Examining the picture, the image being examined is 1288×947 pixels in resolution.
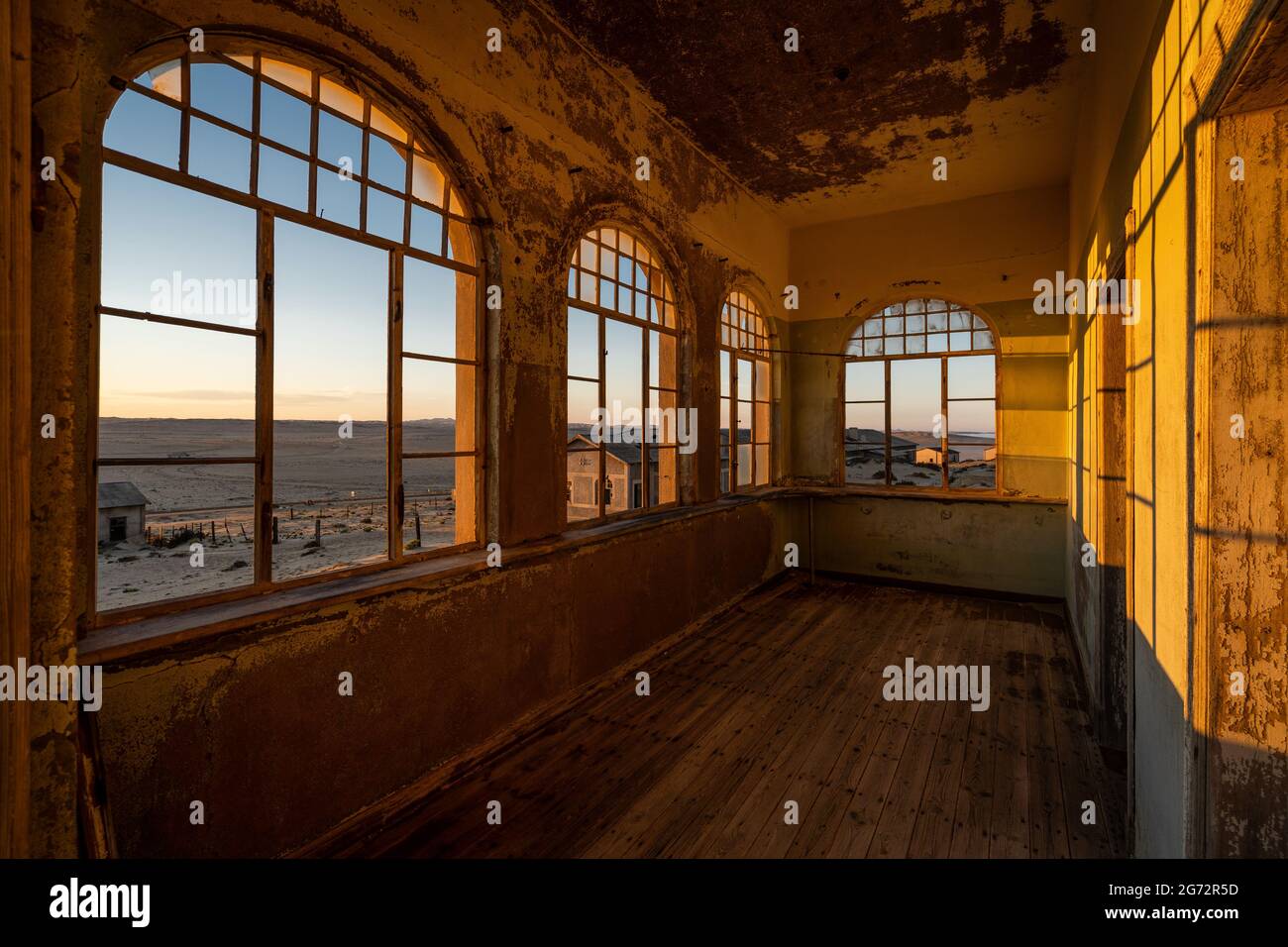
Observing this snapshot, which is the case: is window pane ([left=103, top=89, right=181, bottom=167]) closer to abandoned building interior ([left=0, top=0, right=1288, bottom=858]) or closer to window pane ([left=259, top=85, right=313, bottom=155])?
abandoned building interior ([left=0, top=0, right=1288, bottom=858])

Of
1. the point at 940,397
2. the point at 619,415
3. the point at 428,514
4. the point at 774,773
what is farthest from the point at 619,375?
the point at 428,514

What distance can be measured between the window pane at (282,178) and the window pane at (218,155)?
2.1 inches

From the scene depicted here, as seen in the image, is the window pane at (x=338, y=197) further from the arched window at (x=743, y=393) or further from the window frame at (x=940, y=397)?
the window frame at (x=940, y=397)

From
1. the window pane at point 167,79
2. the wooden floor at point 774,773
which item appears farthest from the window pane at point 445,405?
the wooden floor at point 774,773

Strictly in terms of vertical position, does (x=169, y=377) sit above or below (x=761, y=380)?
below

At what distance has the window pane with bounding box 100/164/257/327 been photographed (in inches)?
74.3

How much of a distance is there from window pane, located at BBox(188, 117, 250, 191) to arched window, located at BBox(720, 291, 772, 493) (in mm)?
4085

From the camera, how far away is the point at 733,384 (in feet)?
19.4

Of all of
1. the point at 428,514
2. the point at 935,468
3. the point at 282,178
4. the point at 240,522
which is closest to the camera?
the point at 282,178

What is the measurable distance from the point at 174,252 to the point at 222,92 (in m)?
0.61

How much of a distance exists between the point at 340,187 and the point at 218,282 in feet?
2.25

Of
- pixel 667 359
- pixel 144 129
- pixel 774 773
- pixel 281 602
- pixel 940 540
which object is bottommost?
pixel 774 773

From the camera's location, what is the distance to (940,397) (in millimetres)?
6113

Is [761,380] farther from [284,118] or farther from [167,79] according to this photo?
[167,79]
